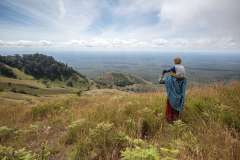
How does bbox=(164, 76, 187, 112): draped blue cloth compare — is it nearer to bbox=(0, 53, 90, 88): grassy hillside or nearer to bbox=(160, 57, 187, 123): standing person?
bbox=(160, 57, 187, 123): standing person

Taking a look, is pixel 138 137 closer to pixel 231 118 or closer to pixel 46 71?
pixel 231 118

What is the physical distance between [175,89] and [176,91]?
0.22 feet

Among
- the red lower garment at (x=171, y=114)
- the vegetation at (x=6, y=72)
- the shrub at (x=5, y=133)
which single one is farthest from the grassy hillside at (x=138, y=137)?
the vegetation at (x=6, y=72)

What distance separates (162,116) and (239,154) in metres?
2.87

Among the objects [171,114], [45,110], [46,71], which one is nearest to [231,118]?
[171,114]

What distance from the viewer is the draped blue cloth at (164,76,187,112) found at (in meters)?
5.07

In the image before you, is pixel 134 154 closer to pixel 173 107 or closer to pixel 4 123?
pixel 173 107

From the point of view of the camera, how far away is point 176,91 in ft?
17.1

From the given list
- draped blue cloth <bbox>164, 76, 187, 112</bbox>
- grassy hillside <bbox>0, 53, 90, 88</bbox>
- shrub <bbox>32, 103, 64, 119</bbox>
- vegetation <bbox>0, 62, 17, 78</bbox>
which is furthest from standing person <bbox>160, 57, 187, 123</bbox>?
vegetation <bbox>0, 62, 17, 78</bbox>

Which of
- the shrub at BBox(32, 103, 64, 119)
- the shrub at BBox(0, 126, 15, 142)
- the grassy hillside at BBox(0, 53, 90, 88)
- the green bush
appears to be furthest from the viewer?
the grassy hillside at BBox(0, 53, 90, 88)

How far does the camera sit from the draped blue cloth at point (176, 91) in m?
5.07

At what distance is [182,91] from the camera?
520 centimetres

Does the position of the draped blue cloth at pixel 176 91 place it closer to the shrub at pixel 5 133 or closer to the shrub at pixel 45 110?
the shrub at pixel 5 133

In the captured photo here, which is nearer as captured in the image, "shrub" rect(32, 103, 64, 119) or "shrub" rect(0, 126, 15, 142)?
"shrub" rect(0, 126, 15, 142)
